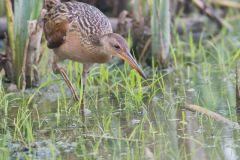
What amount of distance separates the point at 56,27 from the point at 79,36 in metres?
0.29

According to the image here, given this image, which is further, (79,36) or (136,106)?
(79,36)

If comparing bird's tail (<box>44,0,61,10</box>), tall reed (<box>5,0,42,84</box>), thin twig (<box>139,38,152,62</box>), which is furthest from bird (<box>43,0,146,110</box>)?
thin twig (<box>139,38,152,62</box>)

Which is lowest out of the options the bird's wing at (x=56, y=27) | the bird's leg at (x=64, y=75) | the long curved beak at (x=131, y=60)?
the bird's leg at (x=64, y=75)

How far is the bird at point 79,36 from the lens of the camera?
743 centimetres

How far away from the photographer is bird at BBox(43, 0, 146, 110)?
7426 millimetres

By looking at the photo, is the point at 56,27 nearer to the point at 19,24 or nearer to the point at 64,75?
the point at 19,24

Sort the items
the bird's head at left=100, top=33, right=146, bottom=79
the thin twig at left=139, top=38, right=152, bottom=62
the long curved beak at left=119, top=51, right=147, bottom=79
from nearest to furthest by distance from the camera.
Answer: the long curved beak at left=119, top=51, right=147, bottom=79
the bird's head at left=100, top=33, right=146, bottom=79
the thin twig at left=139, top=38, right=152, bottom=62

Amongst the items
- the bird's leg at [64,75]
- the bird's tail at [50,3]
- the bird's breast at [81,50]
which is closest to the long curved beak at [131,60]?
the bird's breast at [81,50]

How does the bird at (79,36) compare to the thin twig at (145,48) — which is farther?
the thin twig at (145,48)

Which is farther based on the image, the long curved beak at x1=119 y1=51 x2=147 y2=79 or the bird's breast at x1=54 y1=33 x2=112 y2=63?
the bird's breast at x1=54 y1=33 x2=112 y2=63

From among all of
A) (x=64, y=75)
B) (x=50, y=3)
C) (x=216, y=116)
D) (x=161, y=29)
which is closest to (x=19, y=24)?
(x=50, y=3)

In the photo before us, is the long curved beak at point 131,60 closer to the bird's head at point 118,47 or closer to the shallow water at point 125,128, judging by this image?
the bird's head at point 118,47

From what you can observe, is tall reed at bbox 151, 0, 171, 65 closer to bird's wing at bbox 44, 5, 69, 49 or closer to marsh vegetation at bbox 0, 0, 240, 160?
marsh vegetation at bbox 0, 0, 240, 160

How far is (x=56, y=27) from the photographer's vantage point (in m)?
7.68
